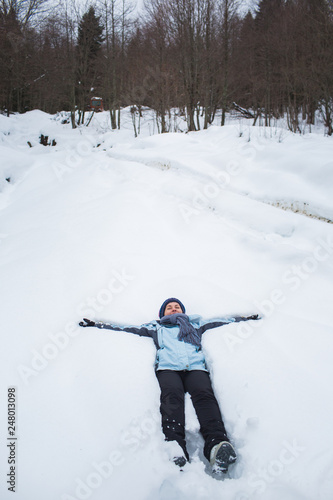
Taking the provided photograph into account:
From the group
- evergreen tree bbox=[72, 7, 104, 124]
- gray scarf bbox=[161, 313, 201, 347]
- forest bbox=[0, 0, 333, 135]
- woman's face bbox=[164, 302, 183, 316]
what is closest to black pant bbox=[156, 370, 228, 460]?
gray scarf bbox=[161, 313, 201, 347]

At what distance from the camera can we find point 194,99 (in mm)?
14742

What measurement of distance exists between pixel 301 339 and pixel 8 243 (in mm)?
4752

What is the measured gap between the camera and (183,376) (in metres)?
2.62

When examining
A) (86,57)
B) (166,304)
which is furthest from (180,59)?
(166,304)

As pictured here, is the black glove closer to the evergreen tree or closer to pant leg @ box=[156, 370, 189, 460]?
pant leg @ box=[156, 370, 189, 460]

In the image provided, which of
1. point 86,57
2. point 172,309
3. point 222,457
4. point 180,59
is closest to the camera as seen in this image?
point 222,457

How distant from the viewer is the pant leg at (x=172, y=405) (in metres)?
2.07

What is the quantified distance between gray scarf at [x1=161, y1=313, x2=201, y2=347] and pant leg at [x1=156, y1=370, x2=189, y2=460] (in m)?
0.38

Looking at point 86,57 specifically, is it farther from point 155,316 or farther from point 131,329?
point 131,329

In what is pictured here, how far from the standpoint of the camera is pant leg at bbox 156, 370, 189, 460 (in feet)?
6.80

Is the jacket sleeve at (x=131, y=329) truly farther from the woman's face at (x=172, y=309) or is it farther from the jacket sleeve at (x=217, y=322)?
the jacket sleeve at (x=217, y=322)

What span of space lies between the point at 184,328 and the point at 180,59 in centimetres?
1644

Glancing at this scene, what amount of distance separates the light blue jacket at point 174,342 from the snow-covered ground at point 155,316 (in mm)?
96

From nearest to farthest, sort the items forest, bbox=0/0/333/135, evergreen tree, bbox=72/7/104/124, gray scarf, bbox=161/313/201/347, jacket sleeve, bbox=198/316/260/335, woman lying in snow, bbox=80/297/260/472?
woman lying in snow, bbox=80/297/260/472 → gray scarf, bbox=161/313/201/347 → jacket sleeve, bbox=198/316/260/335 → forest, bbox=0/0/333/135 → evergreen tree, bbox=72/7/104/124
